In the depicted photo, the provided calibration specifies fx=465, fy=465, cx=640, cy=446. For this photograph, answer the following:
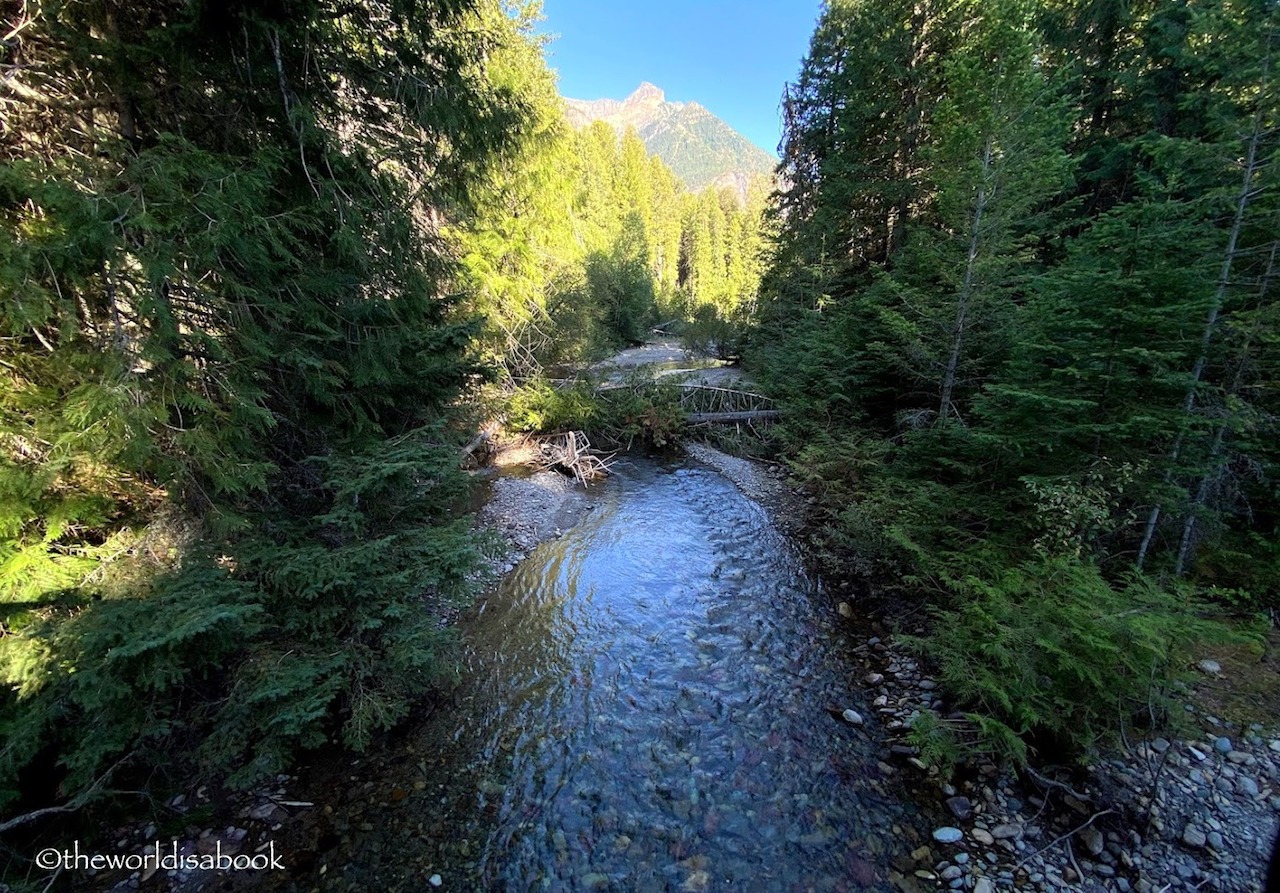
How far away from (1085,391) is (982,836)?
4.19 meters

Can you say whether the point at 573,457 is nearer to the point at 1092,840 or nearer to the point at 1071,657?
the point at 1071,657

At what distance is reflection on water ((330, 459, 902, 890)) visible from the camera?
3078 mm

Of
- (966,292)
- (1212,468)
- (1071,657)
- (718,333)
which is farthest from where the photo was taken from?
(718,333)

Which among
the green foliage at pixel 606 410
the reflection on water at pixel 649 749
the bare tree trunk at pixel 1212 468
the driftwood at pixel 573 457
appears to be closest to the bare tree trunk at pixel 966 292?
the bare tree trunk at pixel 1212 468

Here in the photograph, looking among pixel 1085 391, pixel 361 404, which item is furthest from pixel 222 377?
pixel 1085 391

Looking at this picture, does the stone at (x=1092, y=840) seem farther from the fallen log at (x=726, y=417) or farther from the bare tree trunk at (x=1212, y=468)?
the fallen log at (x=726, y=417)

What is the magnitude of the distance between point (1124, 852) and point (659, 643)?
372 cm

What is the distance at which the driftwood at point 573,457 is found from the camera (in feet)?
36.1

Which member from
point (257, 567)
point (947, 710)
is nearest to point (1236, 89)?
point (947, 710)

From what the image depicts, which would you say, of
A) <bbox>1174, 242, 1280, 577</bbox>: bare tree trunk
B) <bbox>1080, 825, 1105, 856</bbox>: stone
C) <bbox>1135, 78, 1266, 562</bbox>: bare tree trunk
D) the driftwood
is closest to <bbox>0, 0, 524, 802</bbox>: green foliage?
<bbox>1080, 825, 1105, 856</bbox>: stone

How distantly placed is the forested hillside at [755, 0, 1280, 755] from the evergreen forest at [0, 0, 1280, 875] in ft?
0.15

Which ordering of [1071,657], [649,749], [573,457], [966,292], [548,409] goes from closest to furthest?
[1071,657], [649,749], [966,292], [573,457], [548,409]

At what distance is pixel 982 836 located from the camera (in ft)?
10.2

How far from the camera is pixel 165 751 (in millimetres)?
3025
